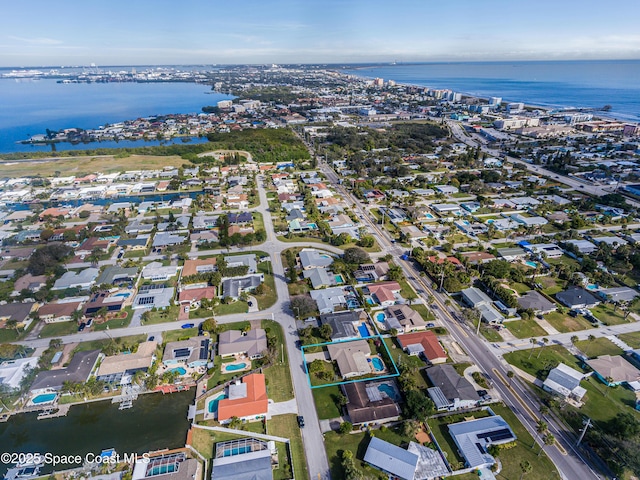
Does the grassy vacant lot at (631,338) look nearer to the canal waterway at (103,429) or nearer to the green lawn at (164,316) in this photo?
the canal waterway at (103,429)

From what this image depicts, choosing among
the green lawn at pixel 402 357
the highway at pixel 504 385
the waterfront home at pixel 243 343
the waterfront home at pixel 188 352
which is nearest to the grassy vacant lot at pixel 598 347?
the highway at pixel 504 385

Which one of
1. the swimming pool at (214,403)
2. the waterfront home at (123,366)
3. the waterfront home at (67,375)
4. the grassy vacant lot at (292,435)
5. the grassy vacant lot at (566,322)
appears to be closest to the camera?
the grassy vacant lot at (292,435)

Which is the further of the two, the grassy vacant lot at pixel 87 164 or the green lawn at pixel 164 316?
the grassy vacant lot at pixel 87 164

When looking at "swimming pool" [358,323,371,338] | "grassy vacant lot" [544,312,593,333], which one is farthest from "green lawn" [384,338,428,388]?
"grassy vacant lot" [544,312,593,333]

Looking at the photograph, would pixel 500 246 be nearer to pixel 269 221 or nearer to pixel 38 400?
pixel 269 221

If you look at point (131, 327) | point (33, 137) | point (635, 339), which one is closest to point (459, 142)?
point (635, 339)

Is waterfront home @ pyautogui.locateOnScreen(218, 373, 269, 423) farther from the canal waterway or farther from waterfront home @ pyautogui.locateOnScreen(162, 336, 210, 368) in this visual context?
waterfront home @ pyautogui.locateOnScreen(162, 336, 210, 368)
